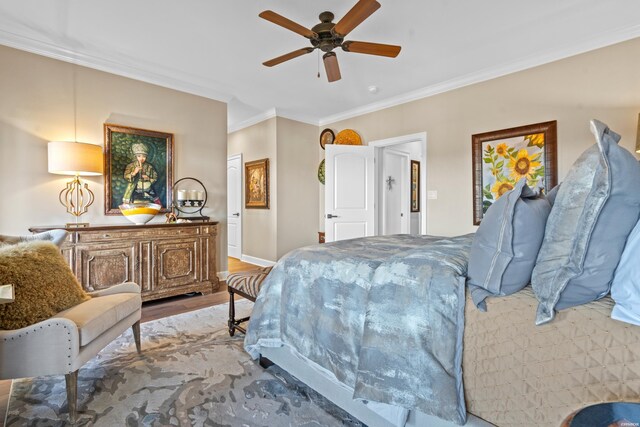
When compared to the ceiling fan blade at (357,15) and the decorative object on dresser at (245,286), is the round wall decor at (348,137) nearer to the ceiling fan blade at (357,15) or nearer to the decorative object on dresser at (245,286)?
the ceiling fan blade at (357,15)

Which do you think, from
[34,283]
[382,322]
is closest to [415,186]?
[382,322]

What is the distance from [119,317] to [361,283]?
154 centimetres

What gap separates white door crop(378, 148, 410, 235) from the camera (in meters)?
5.19

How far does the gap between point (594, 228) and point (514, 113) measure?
313 cm

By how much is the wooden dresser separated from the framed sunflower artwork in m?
3.28

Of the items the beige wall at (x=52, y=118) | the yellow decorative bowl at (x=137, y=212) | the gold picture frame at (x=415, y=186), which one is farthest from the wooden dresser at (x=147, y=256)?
the gold picture frame at (x=415, y=186)

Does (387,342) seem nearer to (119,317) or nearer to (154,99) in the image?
(119,317)

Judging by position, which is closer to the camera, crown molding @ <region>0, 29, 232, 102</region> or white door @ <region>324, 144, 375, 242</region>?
crown molding @ <region>0, 29, 232, 102</region>

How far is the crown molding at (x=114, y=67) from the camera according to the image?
2.88 metres

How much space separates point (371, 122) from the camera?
4.93 m

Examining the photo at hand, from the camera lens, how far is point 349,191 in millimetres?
4773

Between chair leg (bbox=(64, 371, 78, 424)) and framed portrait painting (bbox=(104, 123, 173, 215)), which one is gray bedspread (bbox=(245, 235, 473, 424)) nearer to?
chair leg (bbox=(64, 371, 78, 424))

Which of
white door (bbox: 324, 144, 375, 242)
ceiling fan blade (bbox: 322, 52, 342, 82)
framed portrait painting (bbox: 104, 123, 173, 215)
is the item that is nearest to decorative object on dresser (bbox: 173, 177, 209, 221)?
framed portrait painting (bbox: 104, 123, 173, 215)

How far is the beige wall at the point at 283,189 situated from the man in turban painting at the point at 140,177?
6.50 ft
